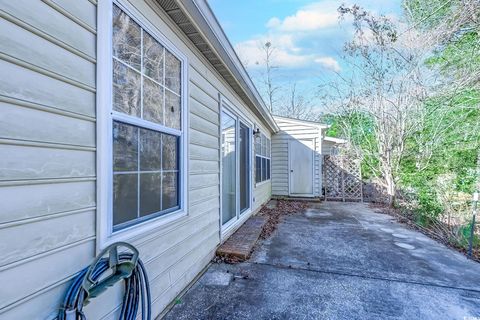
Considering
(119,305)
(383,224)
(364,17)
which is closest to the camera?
(119,305)

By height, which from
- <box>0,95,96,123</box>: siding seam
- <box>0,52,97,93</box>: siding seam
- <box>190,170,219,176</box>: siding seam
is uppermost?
<box>0,52,97,93</box>: siding seam

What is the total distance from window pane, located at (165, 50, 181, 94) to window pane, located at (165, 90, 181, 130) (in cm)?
8

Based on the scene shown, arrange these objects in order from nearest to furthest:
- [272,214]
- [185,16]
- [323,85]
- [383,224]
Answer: [185,16] → [383,224] → [272,214] → [323,85]

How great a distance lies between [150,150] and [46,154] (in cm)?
88

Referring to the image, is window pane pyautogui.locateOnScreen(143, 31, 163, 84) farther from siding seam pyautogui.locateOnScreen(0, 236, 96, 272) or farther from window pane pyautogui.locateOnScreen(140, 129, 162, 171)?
siding seam pyautogui.locateOnScreen(0, 236, 96, 272)

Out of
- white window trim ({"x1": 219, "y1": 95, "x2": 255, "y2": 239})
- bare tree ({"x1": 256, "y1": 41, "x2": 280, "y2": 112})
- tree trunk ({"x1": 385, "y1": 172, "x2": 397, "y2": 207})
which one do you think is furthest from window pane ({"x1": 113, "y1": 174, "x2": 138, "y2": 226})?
bare tree ({"x1": 256, "y1": 41, "x2": 280, "y2": 112})

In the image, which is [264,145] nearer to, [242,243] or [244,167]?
[244,167]

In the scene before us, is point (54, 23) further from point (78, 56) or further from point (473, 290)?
point (473, 290)

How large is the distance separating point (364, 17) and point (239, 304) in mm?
8876

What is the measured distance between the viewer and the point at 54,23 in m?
1.23

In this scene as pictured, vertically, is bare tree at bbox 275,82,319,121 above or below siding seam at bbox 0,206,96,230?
above

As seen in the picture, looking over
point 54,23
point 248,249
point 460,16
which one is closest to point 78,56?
point 54,23

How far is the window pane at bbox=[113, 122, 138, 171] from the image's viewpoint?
1.66 meters

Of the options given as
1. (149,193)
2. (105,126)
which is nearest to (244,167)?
(149,193)
